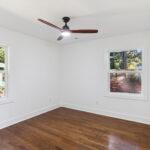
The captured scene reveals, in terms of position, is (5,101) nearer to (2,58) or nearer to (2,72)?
(2,72)

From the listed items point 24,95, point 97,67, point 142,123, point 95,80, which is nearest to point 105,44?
point 97,67

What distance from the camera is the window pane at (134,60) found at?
10.6 feet

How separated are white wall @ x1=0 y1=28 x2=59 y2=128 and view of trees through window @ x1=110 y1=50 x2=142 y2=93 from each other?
6.87ft

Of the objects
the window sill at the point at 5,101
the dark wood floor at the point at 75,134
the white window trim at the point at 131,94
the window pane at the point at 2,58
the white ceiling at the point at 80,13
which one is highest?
the white ceiling at the point at 80,13

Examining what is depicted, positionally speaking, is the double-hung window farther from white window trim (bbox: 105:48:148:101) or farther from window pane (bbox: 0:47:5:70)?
white window trim (bbox: 105:48:148:101)

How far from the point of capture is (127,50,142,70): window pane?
3.24 meters

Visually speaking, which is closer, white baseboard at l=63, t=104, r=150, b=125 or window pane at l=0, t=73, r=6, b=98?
window pane at l=0, t=73, r=6, b=98

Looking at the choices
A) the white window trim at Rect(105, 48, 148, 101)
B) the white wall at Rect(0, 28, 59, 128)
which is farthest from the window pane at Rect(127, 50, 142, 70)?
the white wall at Rect(0, 28, 59, 128)

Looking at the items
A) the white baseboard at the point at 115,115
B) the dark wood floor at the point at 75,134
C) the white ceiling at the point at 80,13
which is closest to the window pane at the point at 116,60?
the white ceiling at the point at 80,13

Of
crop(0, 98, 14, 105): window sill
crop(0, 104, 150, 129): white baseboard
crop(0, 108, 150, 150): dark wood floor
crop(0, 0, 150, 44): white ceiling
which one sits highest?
crop(0, 0, 150, 44): white ceiling

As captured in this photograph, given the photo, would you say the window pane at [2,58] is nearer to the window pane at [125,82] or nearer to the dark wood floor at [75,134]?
the dark wood floor at [75,134]

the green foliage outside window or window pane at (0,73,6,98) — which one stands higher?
the green foliage outside window

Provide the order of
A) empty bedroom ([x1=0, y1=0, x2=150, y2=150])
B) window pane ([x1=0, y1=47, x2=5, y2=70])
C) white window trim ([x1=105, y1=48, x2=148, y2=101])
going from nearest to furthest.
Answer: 1. empty bedroom ([x1=0, y1=0, x2=150, y2=150])
2. window pane ([x1=0, y1=47, x2=5, y2=70])
3. white window trim ([x1=105, y1=48, x2=148, y2=101])

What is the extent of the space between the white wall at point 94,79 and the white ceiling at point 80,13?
546 mm
